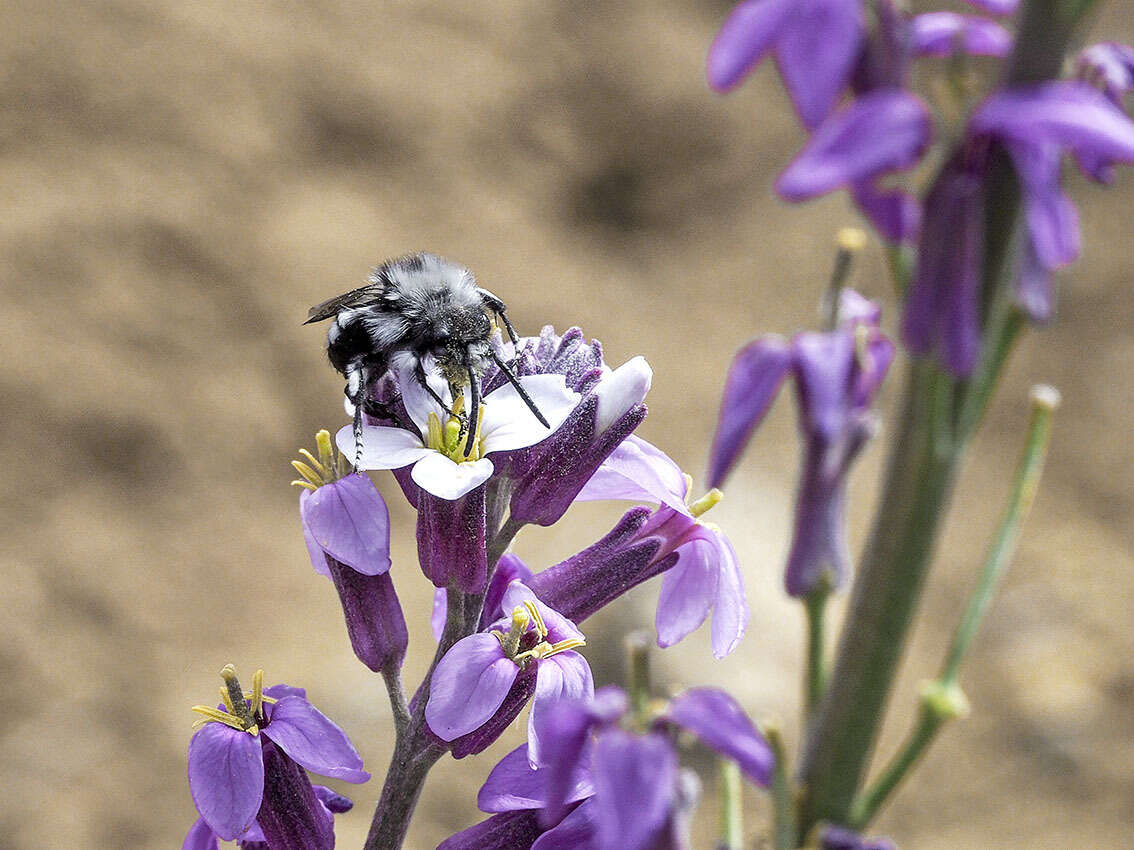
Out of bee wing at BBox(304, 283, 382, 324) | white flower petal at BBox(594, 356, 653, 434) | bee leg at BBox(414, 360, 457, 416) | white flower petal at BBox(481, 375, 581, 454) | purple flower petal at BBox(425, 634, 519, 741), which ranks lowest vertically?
purple flower petal at BBox(425, 634, 519, 741)

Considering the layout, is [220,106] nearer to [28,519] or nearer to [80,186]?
[80,186]

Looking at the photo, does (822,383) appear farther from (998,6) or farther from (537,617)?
(537,617)

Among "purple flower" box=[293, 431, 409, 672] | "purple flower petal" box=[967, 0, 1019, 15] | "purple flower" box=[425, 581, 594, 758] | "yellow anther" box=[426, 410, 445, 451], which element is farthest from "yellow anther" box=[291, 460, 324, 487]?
"purple flower petal" box=[967, 0, 1019, 15]

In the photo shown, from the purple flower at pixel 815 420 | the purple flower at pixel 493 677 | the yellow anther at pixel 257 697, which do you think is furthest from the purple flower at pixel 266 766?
the purple flower at pixel 815 420

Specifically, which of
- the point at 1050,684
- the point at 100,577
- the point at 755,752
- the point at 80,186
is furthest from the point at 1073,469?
the point at 755,752

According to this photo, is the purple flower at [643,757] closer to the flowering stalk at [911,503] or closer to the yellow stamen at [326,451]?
the flowering stalk at [911,503]

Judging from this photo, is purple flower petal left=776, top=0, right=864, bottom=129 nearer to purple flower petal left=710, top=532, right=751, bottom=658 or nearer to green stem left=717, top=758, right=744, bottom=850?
green stem left=717, top=758, right=744, bottom=850

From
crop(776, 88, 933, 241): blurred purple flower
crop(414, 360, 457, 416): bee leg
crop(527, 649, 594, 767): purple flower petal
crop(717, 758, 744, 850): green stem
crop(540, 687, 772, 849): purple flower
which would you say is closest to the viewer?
crop(776, 88, 933, 241): blurred purple flower

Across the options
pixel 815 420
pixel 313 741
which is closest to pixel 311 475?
pixel 313 741
